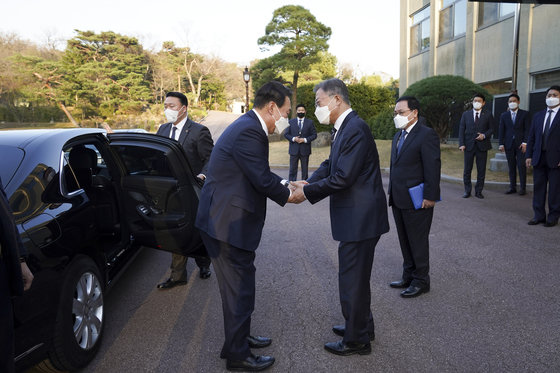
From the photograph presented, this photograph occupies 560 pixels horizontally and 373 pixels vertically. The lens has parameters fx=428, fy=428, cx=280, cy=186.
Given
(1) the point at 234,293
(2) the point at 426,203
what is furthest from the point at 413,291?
(1) the point at 234,293

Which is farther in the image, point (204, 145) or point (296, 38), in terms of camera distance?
point (296, 38)

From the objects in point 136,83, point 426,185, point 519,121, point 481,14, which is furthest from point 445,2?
point 136,83

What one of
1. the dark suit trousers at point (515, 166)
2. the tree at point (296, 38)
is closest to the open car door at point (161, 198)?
the dark suit trousers at point (515, 166)

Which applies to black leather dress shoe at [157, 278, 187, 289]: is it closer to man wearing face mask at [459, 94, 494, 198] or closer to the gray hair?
the gray hair

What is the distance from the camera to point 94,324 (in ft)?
10.4

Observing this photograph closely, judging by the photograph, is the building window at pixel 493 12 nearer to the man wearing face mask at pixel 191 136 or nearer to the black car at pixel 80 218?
the man wearing face mask at pixel 191 136

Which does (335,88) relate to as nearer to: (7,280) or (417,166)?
(417,166)

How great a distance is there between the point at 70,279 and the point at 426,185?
3213 millimetres

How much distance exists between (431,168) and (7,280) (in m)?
3.61

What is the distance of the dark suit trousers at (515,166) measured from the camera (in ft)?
30.8

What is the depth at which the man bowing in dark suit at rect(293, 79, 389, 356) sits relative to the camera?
3.08 metres

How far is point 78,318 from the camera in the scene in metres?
2.97

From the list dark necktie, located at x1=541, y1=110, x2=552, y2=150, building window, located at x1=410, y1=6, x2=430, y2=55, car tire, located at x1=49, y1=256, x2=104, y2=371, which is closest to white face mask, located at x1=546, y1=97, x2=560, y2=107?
dark necktie, located at x1=541, y1=110, x2=552, y2=150

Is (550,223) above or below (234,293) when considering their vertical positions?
below
